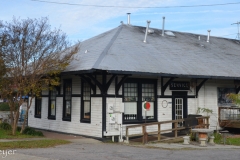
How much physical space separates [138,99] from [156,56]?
2739 mm

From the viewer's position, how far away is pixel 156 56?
1892 cm

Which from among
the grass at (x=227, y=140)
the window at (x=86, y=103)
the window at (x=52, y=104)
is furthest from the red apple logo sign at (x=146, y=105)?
the window at (x=52, y=104)

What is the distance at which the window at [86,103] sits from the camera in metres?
17.5

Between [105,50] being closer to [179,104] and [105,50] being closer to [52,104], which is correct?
[179,104]

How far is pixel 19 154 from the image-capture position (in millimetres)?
11539

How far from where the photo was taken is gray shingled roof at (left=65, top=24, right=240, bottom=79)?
54.7 ft

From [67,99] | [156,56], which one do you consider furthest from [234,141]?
[67,99]

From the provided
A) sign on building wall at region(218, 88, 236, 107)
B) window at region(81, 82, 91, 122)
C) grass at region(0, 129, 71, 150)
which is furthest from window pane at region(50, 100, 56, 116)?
sign on building wall at region(218, 88, 236, 107)

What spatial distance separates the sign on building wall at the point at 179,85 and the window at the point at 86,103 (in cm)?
440

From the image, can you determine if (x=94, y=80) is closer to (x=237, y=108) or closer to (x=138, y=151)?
(x=138, y=151)

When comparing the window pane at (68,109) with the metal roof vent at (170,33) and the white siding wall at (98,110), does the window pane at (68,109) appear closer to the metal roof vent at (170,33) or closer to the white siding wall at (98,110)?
the white siding wall at (98,110)

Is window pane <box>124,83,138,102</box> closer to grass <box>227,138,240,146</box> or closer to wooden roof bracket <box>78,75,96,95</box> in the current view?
wooden roof bracket <box>78,75,96,95</box>

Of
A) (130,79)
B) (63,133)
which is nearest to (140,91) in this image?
(130,79)

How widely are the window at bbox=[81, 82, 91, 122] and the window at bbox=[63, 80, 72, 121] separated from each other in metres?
1.29
